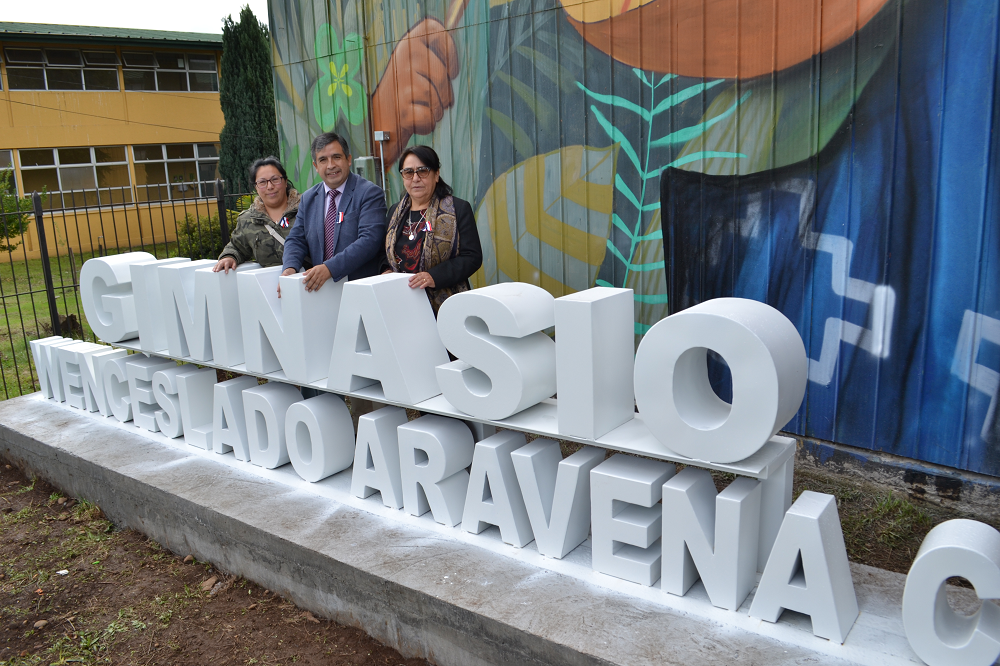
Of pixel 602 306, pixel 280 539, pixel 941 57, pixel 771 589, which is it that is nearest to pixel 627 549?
pixel 771 589

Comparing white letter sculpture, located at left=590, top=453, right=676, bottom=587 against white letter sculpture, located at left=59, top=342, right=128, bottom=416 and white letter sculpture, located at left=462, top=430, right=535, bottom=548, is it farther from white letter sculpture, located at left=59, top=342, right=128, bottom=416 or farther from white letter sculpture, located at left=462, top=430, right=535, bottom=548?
white letter sculpture, located at left=59, top=342, right=128, bottom=416

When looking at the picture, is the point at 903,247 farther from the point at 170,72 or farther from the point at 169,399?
the point at 170,72

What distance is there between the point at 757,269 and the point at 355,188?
258 centimetres

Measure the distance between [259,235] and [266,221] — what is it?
4.2 inches

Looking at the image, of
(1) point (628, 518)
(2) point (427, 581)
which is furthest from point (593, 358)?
(2) point (427, 581)

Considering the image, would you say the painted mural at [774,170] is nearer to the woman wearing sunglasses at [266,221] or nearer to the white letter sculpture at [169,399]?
the woman wearing sunglasses at [266,221]

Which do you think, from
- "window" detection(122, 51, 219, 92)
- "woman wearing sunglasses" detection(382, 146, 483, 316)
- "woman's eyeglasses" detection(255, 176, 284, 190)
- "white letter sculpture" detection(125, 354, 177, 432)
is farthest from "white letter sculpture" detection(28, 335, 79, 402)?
"window" detection(122, 51, 219, 92)

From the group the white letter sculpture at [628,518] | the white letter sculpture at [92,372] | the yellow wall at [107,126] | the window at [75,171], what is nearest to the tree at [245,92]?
the yellow wall at [107,126]

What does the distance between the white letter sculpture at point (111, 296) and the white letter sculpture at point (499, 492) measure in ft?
10.5

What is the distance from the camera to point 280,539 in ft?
11.9

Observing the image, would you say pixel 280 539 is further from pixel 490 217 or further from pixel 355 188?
pixel 490 217

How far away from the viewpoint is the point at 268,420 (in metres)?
4.42

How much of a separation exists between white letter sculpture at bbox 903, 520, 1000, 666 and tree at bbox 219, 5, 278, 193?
21552 mm

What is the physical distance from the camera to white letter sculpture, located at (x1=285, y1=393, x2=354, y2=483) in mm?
4176
